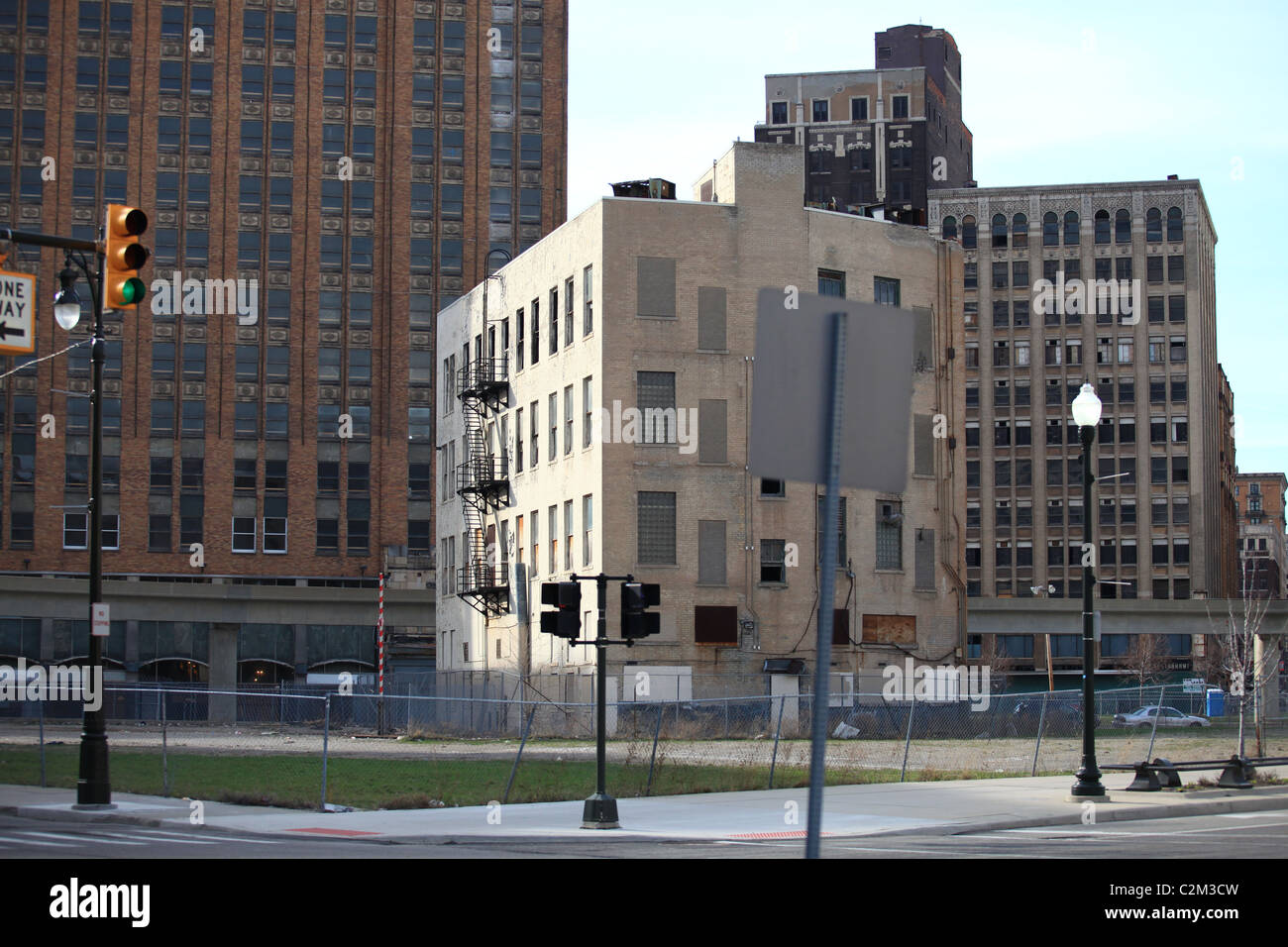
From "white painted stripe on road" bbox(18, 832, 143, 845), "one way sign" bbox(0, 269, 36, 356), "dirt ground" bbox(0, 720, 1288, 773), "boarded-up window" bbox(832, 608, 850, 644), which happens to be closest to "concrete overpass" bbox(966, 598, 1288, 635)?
"boarded-up window" bbox(832, 608, 850, 644)

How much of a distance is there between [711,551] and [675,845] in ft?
123

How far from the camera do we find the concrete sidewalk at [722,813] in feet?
68.0

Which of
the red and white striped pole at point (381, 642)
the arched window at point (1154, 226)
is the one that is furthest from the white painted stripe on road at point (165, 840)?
the arched window at point (1154, 226)

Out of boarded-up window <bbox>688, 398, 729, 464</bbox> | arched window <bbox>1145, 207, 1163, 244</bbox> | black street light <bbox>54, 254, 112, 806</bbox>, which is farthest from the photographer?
arched window <bbox>1145, 207, 1163, 244</bbox>

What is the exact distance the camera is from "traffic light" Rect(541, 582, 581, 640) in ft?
73.6

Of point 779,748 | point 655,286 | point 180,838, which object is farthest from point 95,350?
point 655,286

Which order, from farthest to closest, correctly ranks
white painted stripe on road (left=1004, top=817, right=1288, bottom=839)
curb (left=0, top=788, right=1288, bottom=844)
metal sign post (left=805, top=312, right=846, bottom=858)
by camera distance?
curb (left=0, top=788, right=1288, bottom=844) → white painted stripe on road (left=1004, top=817, right=1288, bottom=839) → metal sign post (left=805, top=312, right=846, bottom=858)

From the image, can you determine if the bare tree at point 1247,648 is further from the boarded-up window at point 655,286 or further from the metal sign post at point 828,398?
the metal sign post at point 828,398

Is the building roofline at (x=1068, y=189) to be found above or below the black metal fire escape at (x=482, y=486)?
above

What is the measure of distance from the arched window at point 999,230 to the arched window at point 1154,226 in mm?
10908

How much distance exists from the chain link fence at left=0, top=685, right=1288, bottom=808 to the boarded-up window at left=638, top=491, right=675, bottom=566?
4907 mm

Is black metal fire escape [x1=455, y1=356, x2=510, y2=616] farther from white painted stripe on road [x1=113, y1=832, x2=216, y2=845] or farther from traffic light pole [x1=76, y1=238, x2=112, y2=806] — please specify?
white painted stripe on road [x1=113, y1=832, x2=216, y2=845]
